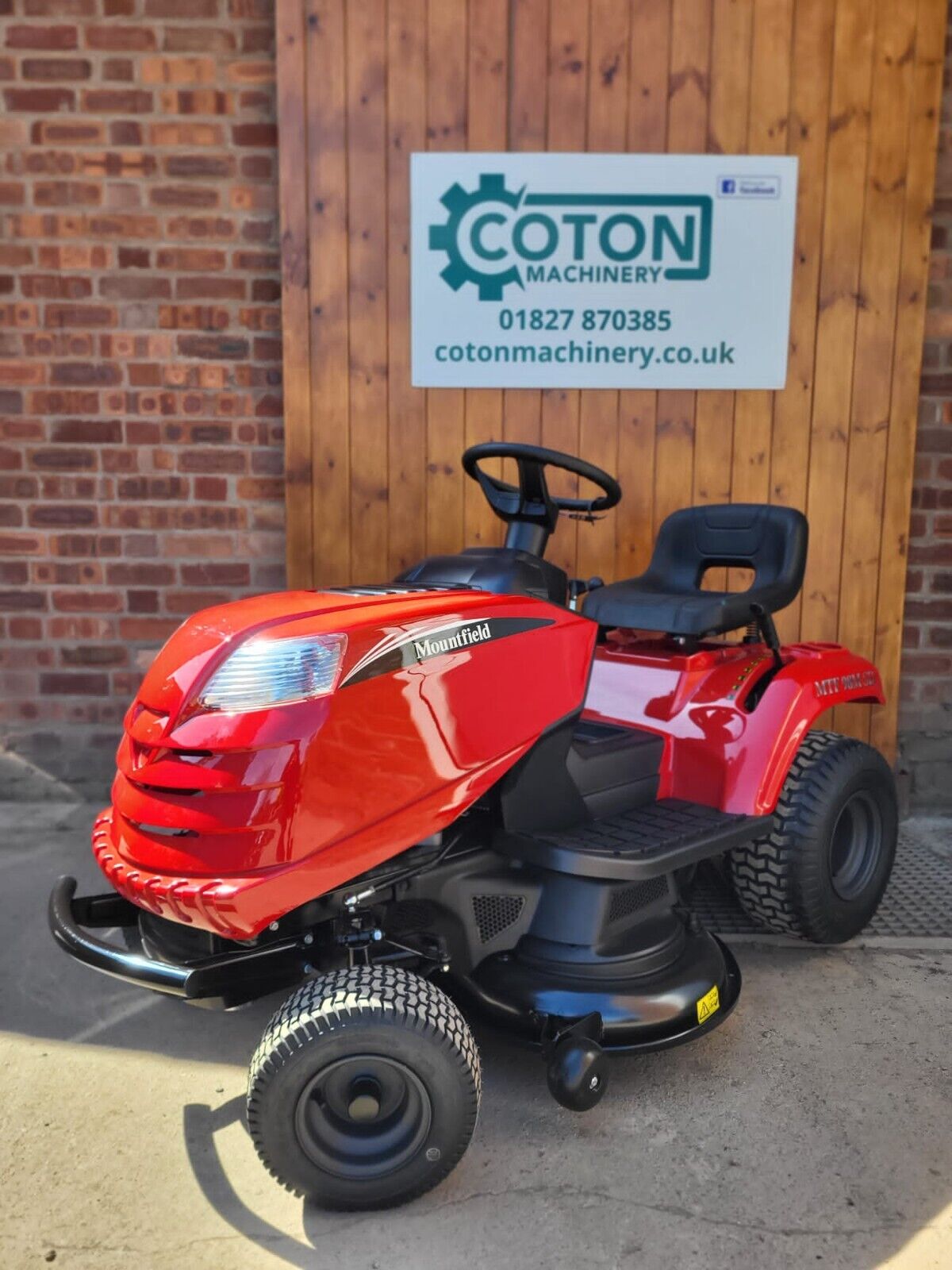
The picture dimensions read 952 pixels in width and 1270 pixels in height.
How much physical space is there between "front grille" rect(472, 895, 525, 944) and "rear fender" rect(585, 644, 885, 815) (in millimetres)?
589

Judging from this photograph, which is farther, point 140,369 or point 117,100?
point 140,369

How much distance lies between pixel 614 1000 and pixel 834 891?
0.92 m

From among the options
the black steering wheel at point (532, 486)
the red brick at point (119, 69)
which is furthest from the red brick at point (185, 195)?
the black steering wheel at point (532, 486)

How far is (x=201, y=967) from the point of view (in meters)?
1.70

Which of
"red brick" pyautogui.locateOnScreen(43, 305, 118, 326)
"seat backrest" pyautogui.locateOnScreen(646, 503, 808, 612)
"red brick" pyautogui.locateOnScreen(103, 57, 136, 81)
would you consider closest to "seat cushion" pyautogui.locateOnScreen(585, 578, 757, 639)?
"seat backrest" pyautogui.locateOnScreen(646, 503, 808, 612)

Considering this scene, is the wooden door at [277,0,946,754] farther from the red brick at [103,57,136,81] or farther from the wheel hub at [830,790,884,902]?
the wheel hub at [830,790,884,902]

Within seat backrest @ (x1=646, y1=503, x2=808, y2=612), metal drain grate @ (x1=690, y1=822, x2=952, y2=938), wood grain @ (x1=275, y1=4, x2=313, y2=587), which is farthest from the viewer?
wood grain @ (x1=275, y1=4, x2=313, y2=587)

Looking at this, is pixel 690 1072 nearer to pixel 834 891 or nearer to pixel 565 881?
pixel 565 881

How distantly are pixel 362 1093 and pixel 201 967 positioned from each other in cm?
34

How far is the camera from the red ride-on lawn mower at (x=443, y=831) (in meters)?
1.65

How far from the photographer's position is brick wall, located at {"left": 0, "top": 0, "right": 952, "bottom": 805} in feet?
11.4

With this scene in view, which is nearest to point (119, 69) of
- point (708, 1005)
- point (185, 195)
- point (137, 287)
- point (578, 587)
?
point (185, 195)

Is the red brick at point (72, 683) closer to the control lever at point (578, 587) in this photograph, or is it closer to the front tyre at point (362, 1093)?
the control lever at point (578, 587)

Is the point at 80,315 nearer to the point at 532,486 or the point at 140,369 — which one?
the point at 140,369
